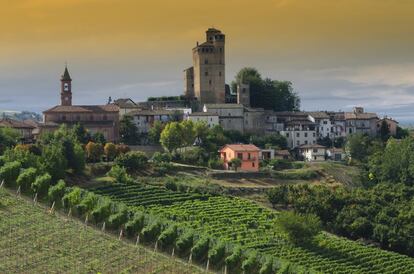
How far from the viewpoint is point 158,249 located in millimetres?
38500

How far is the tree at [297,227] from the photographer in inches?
1702

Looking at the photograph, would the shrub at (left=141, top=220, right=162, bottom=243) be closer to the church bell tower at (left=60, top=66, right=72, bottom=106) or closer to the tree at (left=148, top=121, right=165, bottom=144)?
the tree at (left=148, top=121, right=165, bottom=144)

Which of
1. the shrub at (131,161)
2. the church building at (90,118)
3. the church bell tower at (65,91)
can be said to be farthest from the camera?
the church bell tower at (65,91)

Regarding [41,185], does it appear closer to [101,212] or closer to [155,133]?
[101,212]

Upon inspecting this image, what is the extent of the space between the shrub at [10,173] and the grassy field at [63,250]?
16.6 feet

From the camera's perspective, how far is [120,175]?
176ft

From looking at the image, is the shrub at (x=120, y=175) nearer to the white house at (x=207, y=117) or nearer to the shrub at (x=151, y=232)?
the shrub at (x=151, y=232)

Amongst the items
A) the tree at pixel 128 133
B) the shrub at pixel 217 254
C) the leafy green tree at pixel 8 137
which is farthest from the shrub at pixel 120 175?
the tree at pixel 128 133

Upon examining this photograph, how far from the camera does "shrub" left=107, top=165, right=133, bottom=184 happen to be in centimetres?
5325

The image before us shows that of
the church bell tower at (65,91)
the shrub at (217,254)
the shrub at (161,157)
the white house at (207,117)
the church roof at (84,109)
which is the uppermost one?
the church bell tower at (65,91)

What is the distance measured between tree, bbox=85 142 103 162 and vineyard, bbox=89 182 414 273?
27.4 feet

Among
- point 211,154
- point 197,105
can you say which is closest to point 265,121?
point 197,105

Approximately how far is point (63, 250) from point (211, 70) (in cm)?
4740

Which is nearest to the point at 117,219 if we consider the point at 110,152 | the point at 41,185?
the point at 41,185
